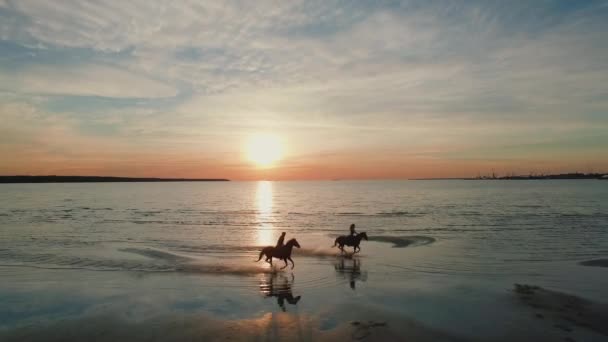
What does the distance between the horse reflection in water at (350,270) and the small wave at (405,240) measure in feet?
17.2

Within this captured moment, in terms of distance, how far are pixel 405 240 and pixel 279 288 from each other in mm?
13054

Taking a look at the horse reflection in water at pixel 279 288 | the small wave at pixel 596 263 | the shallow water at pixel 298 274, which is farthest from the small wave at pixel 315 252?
the small wave at pixel 596 263

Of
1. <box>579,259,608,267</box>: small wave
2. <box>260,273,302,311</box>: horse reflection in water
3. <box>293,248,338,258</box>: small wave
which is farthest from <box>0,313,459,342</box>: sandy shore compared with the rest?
<box>579,259,608,267</box>: small wave

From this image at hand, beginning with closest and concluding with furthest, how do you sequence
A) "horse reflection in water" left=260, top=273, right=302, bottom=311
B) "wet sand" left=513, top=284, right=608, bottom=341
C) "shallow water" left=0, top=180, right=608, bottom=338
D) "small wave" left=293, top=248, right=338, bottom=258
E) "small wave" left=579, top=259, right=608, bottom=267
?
"wet sand" left=513, top=284, right=608, bottom=341, "shallow water" left=0, top=180, right=608, bottom=338, "horse reflection in water" left=260, top=273, right=302, bottom=311, "small wave" left=579, top=259, right=608, bottom=267, "small wave" left=293, top=248, right=338, bottom=258

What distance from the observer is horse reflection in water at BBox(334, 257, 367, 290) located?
45.2 feet

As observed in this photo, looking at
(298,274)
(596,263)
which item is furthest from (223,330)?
(596,263)

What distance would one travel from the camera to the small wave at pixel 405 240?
2205cm

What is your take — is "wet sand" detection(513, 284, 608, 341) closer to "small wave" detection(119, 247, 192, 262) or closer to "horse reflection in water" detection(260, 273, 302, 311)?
"horse reflection in water" detection(260, 273, 302, 311)

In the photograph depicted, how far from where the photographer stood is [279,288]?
40.8 feet

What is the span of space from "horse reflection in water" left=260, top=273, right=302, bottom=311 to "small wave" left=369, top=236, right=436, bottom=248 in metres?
9.73

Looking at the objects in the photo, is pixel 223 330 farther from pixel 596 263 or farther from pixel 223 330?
pixel 596 263

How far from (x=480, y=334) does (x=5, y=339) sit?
409 inches

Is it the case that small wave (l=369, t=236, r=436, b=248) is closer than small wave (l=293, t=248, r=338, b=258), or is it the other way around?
small wave (l=293, t=248, r=338, b=258)

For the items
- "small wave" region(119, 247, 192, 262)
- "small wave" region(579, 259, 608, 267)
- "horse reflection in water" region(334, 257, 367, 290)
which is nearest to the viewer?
"horse reflection in water" region(334, 257, 367, 290)
